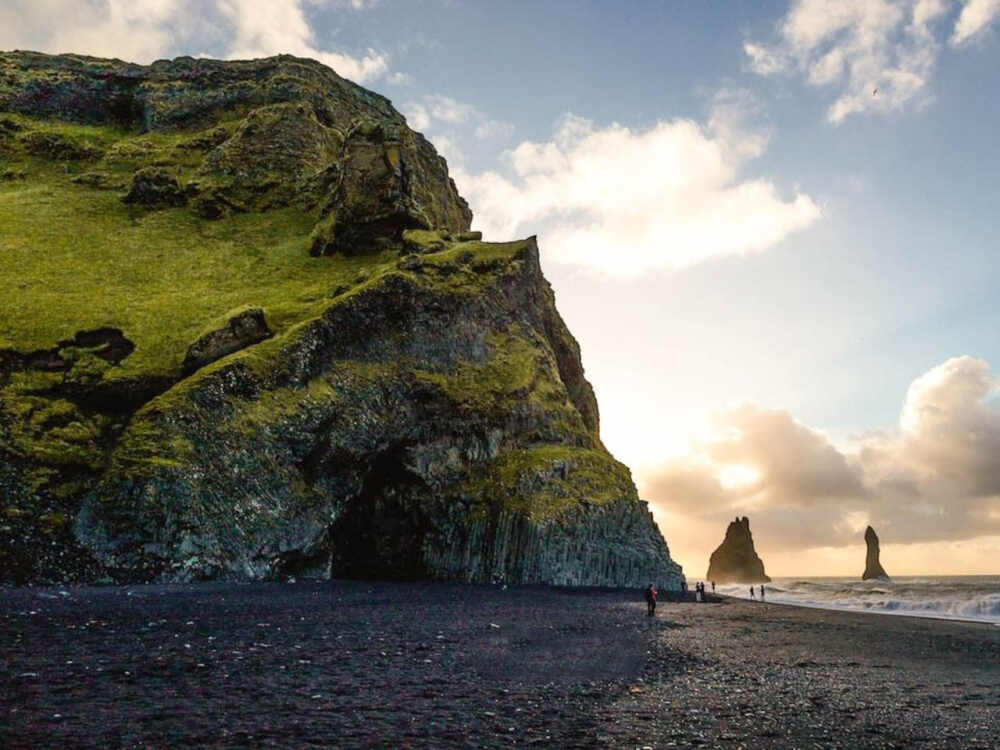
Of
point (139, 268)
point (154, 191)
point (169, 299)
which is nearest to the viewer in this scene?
point (169, 299)

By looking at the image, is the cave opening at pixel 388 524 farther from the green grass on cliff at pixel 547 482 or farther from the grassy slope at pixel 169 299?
the grassy slope at pixel 169 299

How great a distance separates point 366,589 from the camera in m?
40.3

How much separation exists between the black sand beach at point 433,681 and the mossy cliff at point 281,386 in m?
10.4

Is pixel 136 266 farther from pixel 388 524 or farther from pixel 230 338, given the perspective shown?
pixel 388 524

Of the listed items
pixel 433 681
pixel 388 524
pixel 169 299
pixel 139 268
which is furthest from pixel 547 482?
pixel 139 268

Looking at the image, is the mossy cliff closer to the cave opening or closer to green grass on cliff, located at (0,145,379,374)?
the cave opening

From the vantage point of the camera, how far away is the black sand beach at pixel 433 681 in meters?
11.2

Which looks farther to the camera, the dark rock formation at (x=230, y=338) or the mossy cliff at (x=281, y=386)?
the dark rock formation at (x=230, y=338)

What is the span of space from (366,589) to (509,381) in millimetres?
30781

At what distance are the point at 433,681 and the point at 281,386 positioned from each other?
3809cm

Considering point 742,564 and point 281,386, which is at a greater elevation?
point 281,386

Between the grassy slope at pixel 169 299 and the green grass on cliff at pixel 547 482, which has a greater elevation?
the grassy slope at pixel 169 299

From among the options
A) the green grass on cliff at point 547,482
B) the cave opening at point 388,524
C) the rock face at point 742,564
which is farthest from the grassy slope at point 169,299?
the rock face at point 742,564

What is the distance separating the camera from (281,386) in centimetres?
4941
